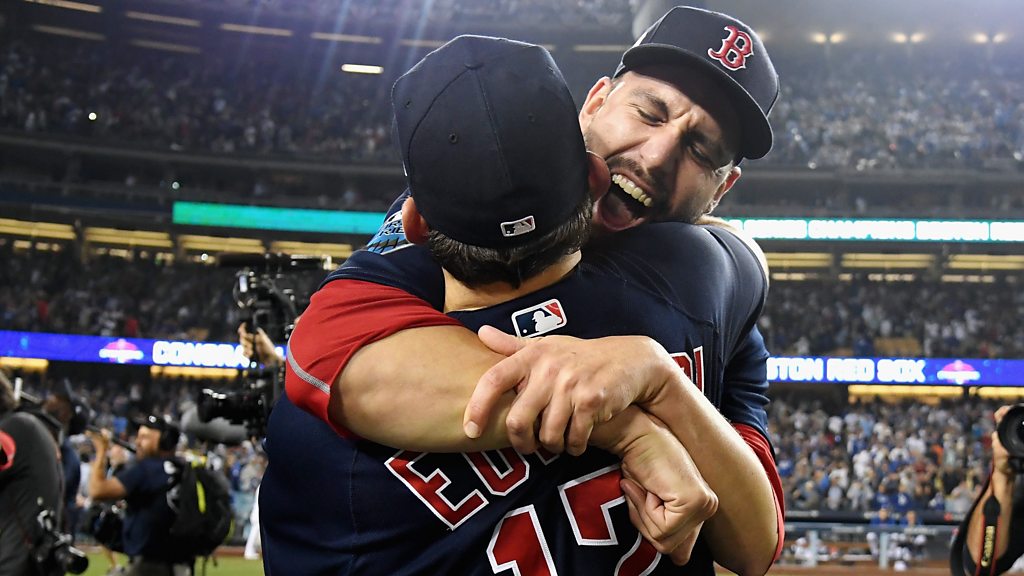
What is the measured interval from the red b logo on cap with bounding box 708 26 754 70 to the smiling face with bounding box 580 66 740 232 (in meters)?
0.05

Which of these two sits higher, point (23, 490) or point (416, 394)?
point (416, 394)

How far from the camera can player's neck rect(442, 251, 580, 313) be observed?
151 centimetres

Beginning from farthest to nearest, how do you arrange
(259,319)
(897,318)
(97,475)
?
(897,318) → (97,475) → (259,319)

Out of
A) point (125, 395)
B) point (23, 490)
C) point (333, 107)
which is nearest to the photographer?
point (23, 490)

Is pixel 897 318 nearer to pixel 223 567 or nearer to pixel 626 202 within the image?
pixel 223 567

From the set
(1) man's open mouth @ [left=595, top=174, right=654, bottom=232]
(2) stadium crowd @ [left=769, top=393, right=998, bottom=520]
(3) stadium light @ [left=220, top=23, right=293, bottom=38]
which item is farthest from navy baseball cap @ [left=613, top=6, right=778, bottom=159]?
(3) stadium light @ [left=220, top=23, right=293, bottom=38]

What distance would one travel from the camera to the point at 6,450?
5781 millimetres

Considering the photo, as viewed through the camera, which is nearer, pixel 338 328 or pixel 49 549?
pixel 338 328

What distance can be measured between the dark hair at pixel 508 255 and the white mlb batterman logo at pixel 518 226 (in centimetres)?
3

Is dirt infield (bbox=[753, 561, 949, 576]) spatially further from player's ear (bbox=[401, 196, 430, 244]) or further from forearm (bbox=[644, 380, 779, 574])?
player's ear (bbox=[401, 196, 430, 244])

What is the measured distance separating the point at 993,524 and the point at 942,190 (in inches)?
1277

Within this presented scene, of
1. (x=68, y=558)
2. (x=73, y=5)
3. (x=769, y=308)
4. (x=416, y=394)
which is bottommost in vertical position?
(x=769, y=308)

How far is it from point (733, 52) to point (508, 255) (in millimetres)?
916

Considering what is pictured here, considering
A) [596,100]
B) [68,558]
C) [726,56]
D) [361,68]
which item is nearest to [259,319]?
[68,558]
